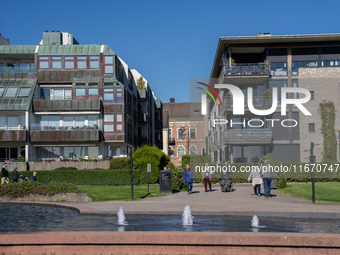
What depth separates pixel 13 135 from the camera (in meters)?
44.2

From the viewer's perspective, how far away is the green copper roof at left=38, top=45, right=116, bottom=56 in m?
47.9

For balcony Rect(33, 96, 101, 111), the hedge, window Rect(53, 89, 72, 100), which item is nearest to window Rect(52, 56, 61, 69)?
window Rect(53, 89, 72, 100)

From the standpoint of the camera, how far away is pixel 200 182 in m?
35.8

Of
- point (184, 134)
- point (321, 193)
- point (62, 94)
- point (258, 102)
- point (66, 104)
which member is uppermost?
point (62, 94)

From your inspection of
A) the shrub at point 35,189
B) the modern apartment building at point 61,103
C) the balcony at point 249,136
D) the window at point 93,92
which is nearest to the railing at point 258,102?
the balcony at point 249,136

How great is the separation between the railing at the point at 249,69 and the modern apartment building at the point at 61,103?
1268 cm

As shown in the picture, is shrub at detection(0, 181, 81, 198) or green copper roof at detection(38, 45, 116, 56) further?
green copper roof at detection(38, 45, 116, 56)

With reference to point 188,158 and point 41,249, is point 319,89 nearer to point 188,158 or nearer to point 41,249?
point 188,158

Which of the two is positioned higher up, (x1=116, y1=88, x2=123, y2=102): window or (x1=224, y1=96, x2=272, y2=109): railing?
(x1=116, y1=88, x2=123, y2=102): window

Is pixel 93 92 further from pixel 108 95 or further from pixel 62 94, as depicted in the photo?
pixel 62 94

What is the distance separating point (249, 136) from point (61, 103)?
2135 centimetres

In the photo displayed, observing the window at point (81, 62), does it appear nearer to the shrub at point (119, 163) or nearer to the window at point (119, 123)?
the window at point (119, 123)

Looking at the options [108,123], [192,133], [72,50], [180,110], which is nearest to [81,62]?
[72,50]

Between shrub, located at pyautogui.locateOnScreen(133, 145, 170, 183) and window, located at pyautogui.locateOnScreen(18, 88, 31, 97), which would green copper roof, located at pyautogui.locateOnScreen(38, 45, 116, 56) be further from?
shrub, located at pyautogui.locateOnScreen(133, 145, 170, 183)
